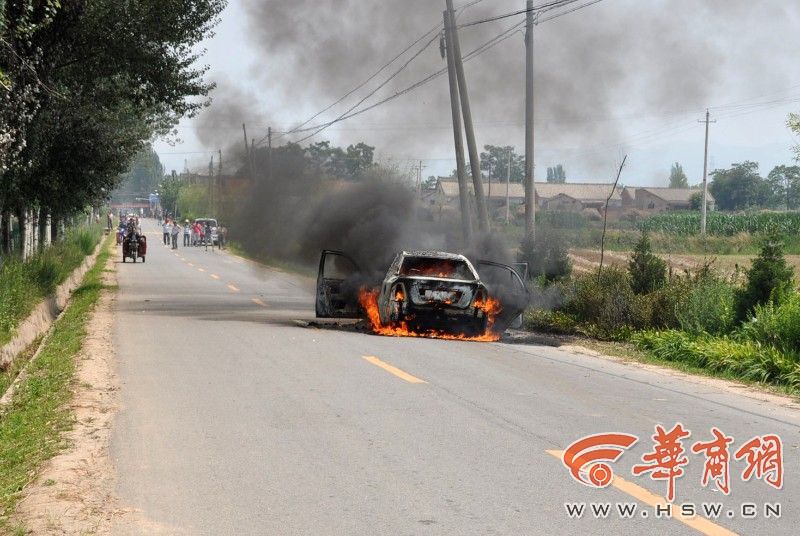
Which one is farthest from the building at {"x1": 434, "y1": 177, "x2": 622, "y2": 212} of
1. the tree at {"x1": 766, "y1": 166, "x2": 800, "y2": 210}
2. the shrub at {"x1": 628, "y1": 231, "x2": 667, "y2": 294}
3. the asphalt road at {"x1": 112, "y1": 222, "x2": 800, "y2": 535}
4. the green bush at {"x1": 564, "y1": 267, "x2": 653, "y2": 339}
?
the asphalt road at {"x1": 112, "y1": 222, "x2": 800, "y2": 535}

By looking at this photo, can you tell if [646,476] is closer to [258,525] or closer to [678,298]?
[258,525]

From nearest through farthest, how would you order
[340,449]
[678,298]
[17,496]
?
[17,496]
[340,449]
[678,298]

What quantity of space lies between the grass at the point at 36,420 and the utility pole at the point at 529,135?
11.2 meters

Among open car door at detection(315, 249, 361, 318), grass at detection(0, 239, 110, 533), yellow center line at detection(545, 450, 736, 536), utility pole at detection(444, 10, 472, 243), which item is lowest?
grass at detection(0, 239, 110, 533)

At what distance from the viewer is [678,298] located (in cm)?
1770

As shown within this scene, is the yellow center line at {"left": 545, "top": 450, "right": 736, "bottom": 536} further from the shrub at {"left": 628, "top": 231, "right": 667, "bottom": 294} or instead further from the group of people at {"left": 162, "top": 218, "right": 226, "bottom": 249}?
the group of people at {"left": 162, "top": 218, "right": 226, "bottom": 249}

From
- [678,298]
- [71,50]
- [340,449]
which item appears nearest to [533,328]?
[678,298]

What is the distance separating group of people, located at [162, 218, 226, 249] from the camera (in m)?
64.9

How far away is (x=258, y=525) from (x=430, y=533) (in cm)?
98

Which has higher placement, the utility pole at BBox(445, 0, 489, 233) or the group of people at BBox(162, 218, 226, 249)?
the utility pole at BBox(445, 0, 489, 233)

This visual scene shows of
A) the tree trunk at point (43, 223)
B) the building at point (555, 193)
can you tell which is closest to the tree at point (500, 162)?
the building at point (555, 193)

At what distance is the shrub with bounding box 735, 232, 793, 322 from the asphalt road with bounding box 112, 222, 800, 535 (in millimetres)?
2498

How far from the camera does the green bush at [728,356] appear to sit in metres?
12.8

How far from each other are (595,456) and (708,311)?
357 inches
